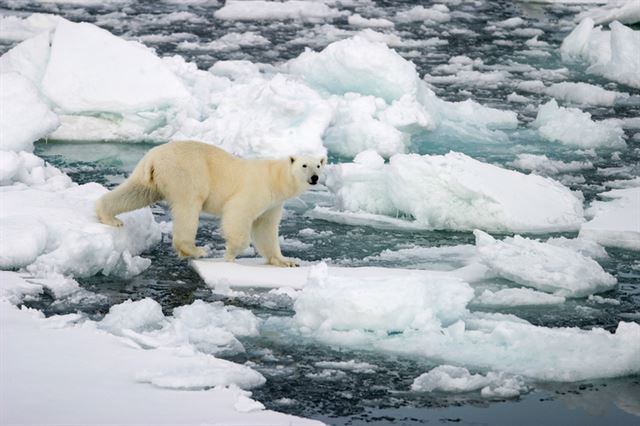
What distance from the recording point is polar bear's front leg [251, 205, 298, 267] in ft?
21.2

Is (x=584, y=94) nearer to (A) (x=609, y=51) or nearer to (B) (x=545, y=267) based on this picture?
(A) (x=609, y=51)

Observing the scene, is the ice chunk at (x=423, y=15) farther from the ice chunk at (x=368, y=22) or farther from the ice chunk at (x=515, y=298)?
the ice chunk at (x=515, y=298)

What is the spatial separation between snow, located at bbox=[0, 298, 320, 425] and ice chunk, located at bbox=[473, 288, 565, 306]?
1.64 metres

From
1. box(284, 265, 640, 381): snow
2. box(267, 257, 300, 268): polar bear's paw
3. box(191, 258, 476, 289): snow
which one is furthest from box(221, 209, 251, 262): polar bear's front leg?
box(284, 265, 640, 381): snow

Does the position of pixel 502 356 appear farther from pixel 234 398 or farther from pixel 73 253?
pixel 73 253

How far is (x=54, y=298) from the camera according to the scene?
557cm

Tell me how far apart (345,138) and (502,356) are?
4542mm

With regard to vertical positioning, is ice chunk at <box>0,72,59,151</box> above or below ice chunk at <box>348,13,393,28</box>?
above

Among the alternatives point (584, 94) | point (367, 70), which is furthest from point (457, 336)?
point (584, 94)

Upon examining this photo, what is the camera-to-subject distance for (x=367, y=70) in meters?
9.96

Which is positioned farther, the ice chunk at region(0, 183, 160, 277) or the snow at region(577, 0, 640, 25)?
the snow at region(577, 0, 640, 25)

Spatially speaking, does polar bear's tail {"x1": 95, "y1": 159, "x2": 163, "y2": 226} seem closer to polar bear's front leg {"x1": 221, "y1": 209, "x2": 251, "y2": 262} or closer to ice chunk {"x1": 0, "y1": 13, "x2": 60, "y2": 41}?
polar bear's front leg {"x1": 221, "y1": 209, "x2": 251, "y2": 262}

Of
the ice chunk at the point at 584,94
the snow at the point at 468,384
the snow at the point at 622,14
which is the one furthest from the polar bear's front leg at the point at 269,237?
the snow at the point at 622,14

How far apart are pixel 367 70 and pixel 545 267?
419 centimetres
